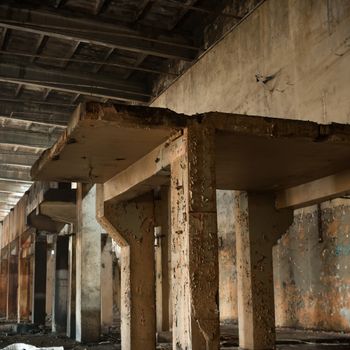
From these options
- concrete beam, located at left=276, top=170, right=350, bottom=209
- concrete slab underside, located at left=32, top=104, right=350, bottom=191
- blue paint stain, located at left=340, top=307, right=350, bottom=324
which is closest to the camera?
concrete slab underside, located at left=32, top=104, right=350, bottom=191

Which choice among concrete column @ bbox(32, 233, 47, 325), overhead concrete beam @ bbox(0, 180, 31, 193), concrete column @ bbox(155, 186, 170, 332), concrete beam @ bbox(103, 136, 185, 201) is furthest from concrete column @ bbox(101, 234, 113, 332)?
concrete beam @ bbox(103, 136, 185, 201)

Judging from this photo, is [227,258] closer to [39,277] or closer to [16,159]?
[39,277]

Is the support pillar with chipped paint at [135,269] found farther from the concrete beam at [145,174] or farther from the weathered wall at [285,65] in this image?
the weathered wall at [285,65]

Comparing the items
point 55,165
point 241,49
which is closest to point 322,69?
point 241,49

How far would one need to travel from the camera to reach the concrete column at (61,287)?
14.7 metres

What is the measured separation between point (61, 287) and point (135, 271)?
7448 millimetres

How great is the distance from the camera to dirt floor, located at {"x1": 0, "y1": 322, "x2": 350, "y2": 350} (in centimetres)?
866

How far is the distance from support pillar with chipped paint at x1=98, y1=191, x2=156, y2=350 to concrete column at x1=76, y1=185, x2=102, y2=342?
3.49 meters

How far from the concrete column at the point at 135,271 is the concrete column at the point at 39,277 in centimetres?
993

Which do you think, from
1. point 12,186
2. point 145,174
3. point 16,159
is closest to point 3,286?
point 12,186

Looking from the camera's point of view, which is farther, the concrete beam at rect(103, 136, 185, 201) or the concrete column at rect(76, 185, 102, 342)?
the concrete column at rect(76, 185, 102, 342)

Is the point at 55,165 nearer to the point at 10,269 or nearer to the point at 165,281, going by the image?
the point at 165,281

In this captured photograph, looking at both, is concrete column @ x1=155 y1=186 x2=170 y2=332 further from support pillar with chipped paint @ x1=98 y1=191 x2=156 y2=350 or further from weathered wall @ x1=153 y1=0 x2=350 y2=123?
support pillar with chipped paint @ x1=98 y1=191 x2=156 y2=350

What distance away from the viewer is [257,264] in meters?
8.27
